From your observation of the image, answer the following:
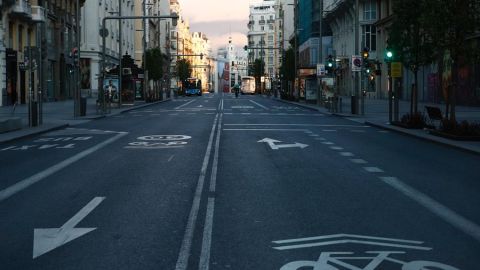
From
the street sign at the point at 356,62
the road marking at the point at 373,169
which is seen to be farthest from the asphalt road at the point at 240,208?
the street sign at the point at 356,62

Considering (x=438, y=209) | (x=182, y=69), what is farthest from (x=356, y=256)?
(x=182, y=69)

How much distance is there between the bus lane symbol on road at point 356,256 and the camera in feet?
19.5

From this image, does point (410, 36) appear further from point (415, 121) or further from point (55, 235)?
point (55, 235)

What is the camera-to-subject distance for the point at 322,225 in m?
7.73

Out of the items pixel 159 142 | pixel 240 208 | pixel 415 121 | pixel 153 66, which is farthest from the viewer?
pixel 153 66

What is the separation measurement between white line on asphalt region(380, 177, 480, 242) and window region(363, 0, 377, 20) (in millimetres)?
65009

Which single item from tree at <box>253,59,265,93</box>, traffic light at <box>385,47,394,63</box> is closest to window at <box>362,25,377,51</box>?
traffic light at <box>385,47,394,63</box>

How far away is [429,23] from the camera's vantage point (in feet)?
66.3

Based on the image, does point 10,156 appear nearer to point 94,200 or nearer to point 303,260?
point 94,200

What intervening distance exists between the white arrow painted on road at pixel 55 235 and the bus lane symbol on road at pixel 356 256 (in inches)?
80.9

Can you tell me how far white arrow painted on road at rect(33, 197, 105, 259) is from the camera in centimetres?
669

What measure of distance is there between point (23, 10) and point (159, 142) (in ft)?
112

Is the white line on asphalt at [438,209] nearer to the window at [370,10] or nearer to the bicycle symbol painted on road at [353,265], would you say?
the bicycle symbol painted on road at [353,265]

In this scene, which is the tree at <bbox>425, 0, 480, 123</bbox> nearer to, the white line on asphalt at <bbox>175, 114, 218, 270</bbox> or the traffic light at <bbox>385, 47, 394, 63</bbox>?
the traffic light at <bbox>385, 47, 394, 63</bbox>
